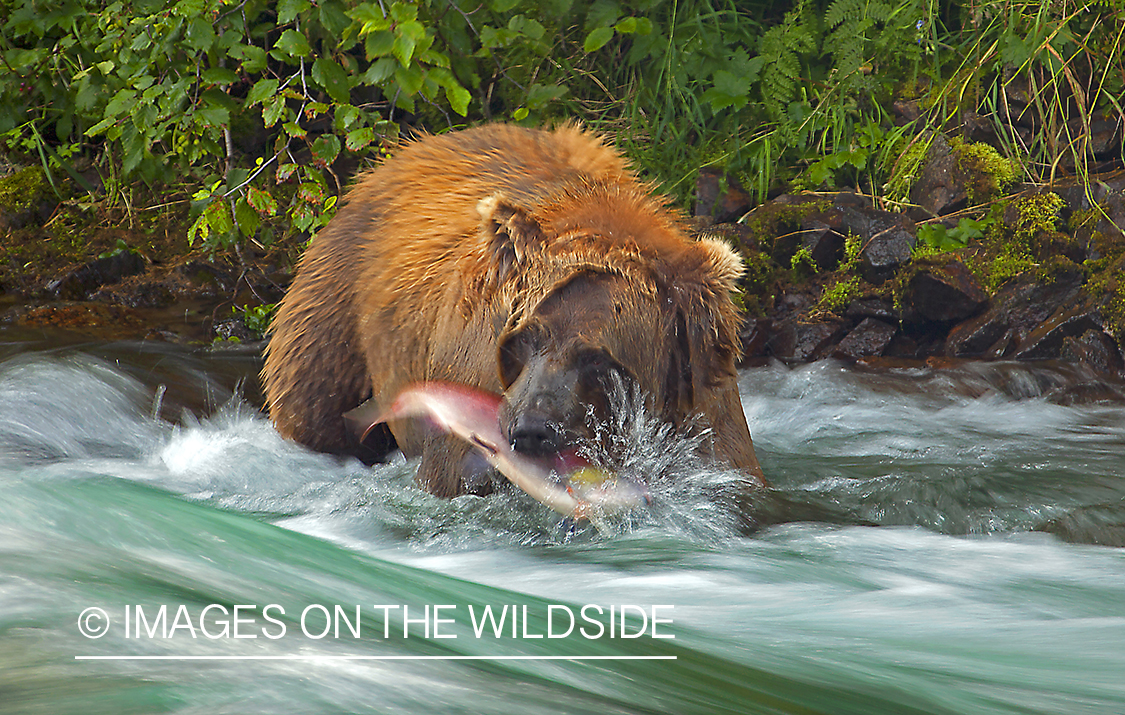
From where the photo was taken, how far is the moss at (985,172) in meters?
6.34

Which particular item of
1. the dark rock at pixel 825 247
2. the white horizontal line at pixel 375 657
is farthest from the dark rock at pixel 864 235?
the white horizontal line at pixel 375 657

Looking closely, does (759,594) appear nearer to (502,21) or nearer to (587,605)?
(587,605)

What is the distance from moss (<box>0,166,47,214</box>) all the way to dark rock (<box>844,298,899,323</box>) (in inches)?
230

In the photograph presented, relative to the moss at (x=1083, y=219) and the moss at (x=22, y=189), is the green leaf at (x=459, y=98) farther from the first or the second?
the moss at (x=22, y=189)

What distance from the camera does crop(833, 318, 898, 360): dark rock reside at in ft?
19.7

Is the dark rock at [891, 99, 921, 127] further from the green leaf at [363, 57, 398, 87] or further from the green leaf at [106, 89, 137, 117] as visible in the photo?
the green leaf at [106, 89, 137, 117]

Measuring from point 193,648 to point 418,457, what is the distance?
2200 millimetres

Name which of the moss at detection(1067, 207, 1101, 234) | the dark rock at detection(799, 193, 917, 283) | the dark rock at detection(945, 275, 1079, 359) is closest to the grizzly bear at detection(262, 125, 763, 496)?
the dark rock at detection(799, 193, 917, 283)

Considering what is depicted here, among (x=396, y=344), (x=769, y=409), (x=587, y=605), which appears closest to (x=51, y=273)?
(x=396, y=344)

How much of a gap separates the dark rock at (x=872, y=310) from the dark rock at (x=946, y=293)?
5.3 inches

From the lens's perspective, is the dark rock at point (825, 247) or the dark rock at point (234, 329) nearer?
the dark rock at point (234, 329)

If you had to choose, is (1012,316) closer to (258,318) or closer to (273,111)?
(273,111)

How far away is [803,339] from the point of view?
20.0 feet

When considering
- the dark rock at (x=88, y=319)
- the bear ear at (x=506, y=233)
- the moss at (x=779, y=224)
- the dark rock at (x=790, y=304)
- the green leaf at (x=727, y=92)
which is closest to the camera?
the bear ear at (x=506, y=233)
